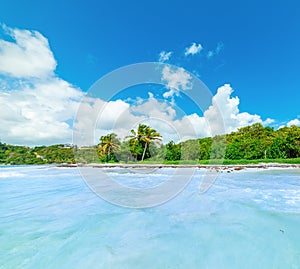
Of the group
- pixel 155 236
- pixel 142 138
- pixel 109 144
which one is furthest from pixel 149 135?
pixel 155 236

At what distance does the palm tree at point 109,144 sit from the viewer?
36531 mm

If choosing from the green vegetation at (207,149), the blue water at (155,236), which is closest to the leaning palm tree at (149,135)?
the green vegetation at (207,149)

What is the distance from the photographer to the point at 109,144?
3672 cm

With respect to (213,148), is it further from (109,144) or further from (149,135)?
(109,144)

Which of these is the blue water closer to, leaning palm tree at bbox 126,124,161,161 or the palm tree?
leaning palm tree at bbox 126,124,161,161

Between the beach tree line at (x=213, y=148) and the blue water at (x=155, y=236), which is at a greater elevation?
the beach tree line at (x=213, y=148)

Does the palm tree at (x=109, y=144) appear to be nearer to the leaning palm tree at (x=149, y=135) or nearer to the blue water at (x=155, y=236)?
the leaning palm tree at (x=149, y=135)

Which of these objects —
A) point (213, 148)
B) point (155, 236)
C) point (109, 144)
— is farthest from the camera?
point (109, 144)

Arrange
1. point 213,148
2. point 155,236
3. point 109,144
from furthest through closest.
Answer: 1. point 109,144
2. point 213,148
3. point 155,236

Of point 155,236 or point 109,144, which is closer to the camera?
point 155,236

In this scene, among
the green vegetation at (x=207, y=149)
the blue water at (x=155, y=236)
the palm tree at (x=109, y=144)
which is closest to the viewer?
the blue water at (x=155, y=236)

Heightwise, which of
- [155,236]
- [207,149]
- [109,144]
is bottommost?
[155,236]

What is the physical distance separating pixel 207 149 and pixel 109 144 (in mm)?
19513

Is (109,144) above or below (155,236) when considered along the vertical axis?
above
